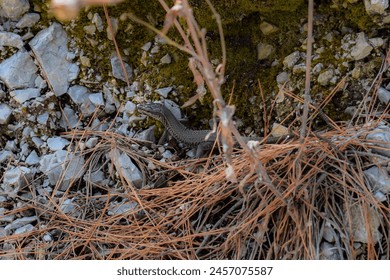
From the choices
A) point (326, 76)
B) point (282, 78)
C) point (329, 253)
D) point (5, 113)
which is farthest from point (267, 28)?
point (5, 113)

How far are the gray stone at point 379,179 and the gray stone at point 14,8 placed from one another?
202 centimetres

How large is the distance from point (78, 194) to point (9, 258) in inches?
17.7

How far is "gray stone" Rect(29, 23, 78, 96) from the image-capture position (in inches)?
123

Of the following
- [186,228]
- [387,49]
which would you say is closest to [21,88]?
[186,228]

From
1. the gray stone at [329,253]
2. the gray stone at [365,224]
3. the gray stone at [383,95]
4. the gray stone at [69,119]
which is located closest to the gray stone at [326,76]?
the gray stone at [383,95]

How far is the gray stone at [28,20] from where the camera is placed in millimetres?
3146

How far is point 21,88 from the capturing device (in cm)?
312

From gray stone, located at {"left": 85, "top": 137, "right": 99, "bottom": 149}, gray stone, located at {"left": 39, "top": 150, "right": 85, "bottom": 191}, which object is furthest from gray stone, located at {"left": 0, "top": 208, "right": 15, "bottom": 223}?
gray stone, located at {"left": 85, "top": 137, "right": 99, "bottom": 149}

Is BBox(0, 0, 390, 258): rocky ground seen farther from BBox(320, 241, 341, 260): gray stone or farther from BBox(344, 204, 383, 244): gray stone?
Answer: BBox(320, 241, 341, 260): gray stone

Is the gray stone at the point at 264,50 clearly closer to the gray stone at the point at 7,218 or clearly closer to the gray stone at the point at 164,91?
the gray stone at the point at 164,91

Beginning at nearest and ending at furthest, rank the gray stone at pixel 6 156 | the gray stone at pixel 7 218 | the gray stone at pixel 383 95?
1. the gray stone at pixel 383 95
2. the gray stone at pixel 7 218
3. the gray stone at pixel 6 156

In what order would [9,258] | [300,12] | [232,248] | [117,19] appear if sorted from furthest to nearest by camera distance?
[117,19], [300,12], [9,258], [232,248]

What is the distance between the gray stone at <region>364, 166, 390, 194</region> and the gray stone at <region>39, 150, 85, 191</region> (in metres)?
1.41

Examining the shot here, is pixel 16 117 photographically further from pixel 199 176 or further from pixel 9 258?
pixel 199 176
